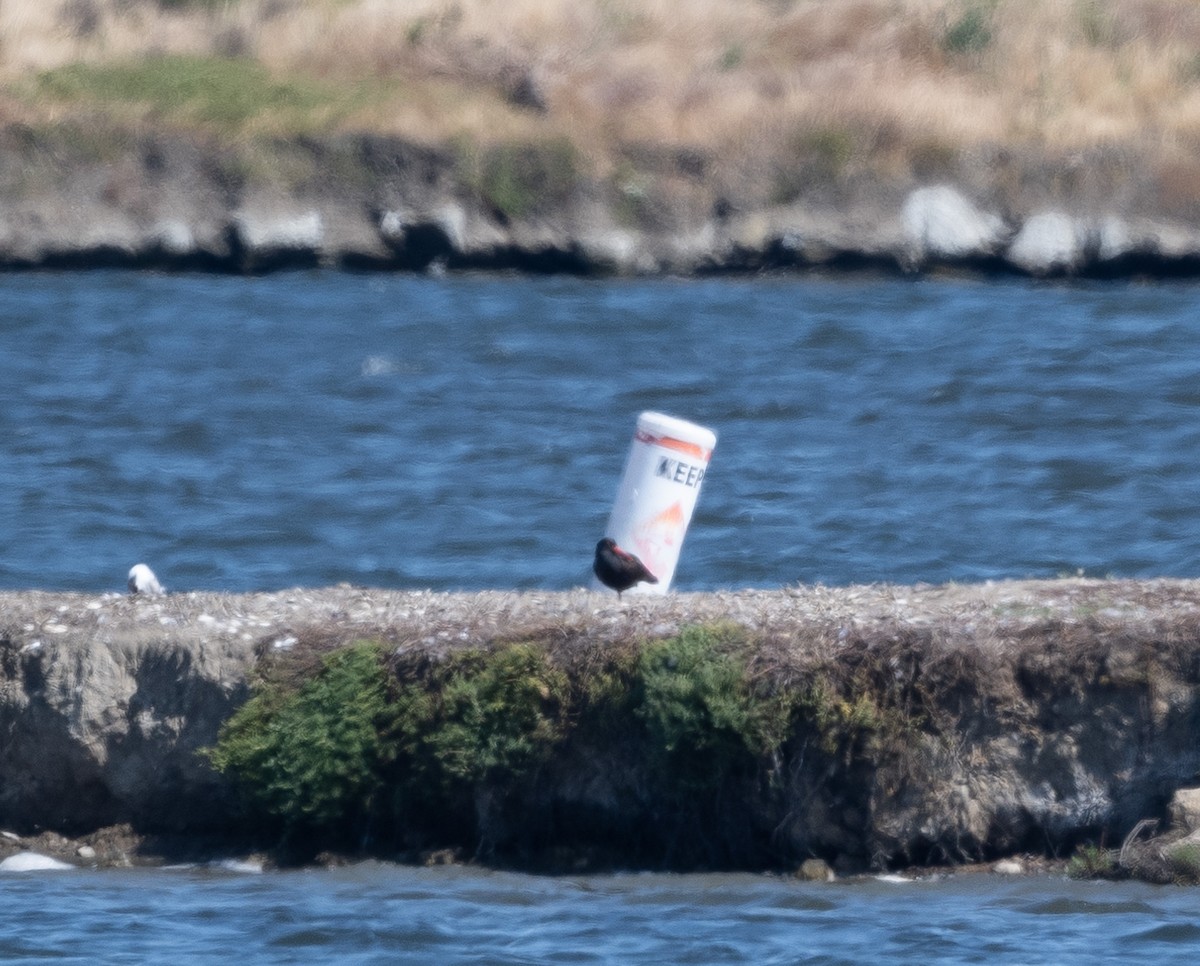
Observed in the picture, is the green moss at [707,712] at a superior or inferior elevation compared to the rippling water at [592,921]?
superior

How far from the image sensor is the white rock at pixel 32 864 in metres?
8.20

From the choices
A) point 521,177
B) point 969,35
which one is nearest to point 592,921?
point 521,177

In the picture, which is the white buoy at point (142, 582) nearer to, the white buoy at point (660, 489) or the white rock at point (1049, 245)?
the white buoy at point (660, 489)

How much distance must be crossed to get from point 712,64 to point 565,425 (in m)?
13.8

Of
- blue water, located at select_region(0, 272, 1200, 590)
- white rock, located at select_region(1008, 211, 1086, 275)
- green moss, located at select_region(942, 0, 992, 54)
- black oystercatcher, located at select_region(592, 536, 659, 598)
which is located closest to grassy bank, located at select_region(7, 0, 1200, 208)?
green moss, located at select_region(942, 0, 992, 54)

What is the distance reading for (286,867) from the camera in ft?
26.3

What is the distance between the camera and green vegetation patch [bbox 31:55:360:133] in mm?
31703

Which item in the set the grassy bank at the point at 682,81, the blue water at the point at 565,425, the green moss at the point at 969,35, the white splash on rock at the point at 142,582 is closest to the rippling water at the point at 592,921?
the white splash on rock at the point at 142,582

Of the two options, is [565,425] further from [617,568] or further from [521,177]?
[617,568]

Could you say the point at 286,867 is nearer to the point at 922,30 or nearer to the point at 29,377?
the point at 29,377

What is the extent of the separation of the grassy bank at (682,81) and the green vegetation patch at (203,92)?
0.04 meters

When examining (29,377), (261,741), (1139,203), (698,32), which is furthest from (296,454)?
(698,32)

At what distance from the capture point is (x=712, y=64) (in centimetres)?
3253

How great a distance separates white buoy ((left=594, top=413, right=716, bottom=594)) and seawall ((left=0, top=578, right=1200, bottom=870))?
1.15 m
